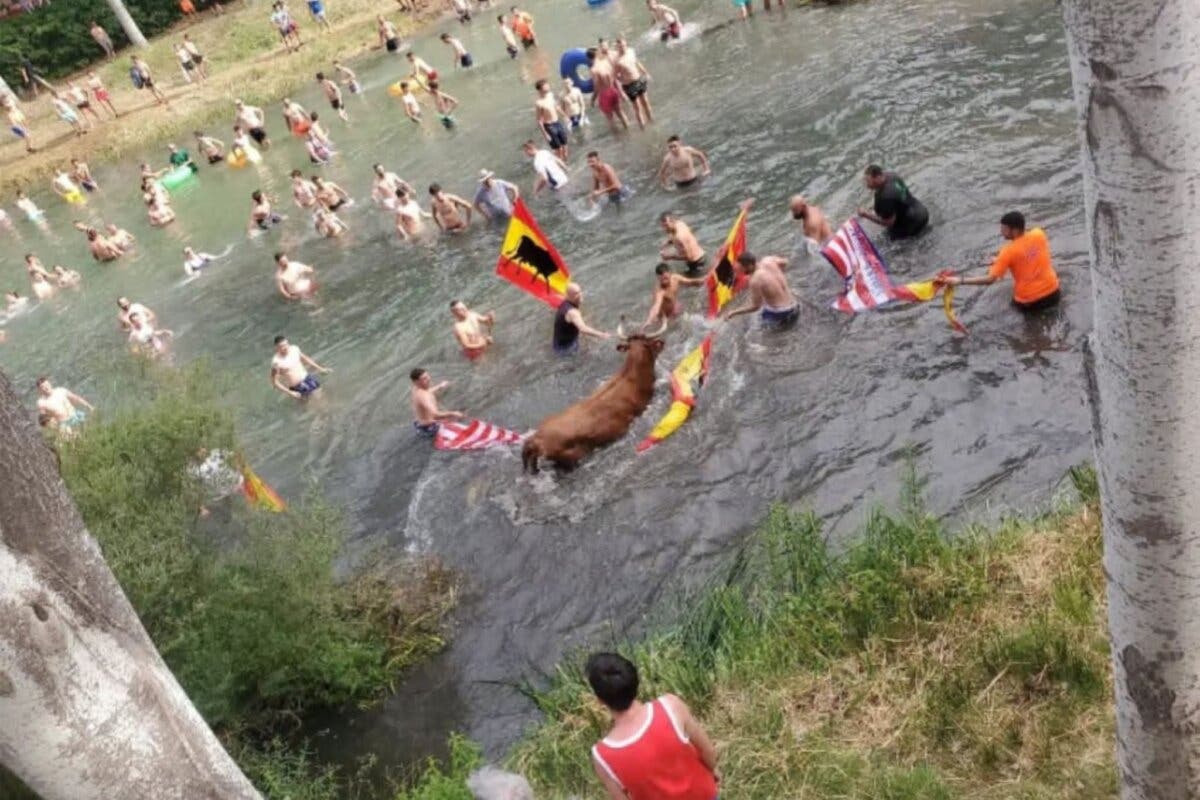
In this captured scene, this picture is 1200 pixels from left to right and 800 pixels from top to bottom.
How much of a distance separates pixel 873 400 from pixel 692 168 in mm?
8298

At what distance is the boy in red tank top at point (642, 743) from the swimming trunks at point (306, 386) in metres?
12.6

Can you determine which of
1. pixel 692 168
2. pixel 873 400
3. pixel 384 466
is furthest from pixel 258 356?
pixel 873 400

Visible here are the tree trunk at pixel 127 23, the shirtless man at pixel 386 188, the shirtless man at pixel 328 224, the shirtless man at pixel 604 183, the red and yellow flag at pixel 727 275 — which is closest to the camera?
the red and yellow flag at pixel 727 275

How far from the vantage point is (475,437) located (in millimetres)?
13055

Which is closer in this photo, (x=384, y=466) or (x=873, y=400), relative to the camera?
(x=873, y=400)

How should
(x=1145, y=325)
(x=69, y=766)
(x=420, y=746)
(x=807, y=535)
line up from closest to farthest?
(x=1145, y=325), (x=69, y=766), (x=807, y=535), (x=420, y=746)

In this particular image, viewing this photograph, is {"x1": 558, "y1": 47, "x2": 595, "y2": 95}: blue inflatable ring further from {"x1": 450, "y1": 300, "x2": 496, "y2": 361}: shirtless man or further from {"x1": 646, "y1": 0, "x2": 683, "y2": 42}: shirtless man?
{"x1": 450, "y1": 300, "x2": 496, "y2": 361}: shirtless man

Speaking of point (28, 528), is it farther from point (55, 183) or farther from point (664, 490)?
point (55, 183)

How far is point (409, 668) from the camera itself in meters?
10.2

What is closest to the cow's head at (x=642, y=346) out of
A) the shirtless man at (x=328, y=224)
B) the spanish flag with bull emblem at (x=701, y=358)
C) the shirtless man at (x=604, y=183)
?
the spanish flag with bull emblem at (x=701, y=358)

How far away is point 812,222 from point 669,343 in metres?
2.69

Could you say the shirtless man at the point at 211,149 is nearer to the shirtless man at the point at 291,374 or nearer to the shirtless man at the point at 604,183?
the shirtless man at the point at 604,183

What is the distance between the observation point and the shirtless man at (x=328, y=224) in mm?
22953

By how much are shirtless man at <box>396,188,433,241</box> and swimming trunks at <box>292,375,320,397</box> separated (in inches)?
218
